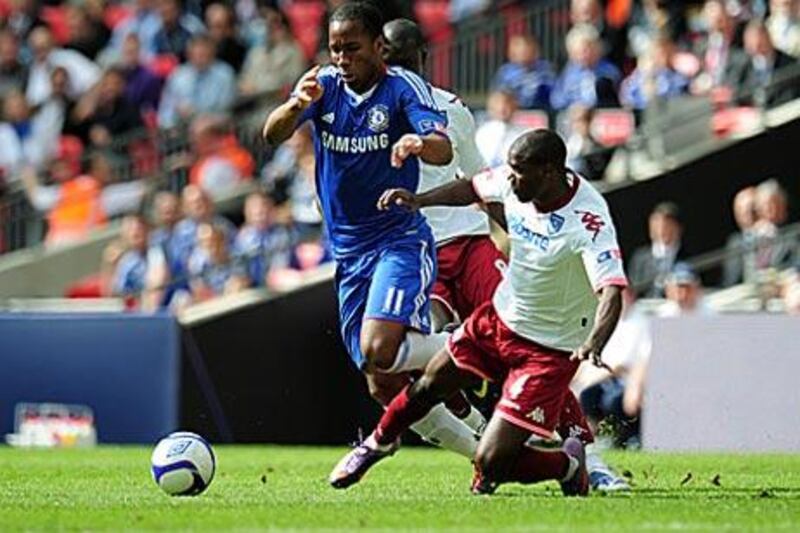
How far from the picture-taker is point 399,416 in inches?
484

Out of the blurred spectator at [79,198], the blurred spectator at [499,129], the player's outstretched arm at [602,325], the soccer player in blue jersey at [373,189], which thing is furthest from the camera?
the blurred spectator at [79,198]

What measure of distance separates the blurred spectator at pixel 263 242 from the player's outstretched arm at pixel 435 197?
9483 mm

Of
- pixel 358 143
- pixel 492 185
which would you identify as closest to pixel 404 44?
pixel 358 143

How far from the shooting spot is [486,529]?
9977 millimetres

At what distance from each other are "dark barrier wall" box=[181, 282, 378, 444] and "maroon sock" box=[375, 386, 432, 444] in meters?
7.93

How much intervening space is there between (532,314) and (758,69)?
405 inches

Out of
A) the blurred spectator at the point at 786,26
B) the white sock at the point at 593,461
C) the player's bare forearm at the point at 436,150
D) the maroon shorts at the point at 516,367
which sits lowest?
the white sock at the point at 593,461

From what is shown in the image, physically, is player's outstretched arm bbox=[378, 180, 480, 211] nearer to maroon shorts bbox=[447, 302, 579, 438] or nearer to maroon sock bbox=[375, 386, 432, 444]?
maroon shorts bbox=[447, 302, 579, 438]

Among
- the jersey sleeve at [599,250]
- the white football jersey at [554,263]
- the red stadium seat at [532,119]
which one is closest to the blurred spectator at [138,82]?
the red stadium seat at [532,119]

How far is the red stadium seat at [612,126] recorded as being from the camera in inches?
872

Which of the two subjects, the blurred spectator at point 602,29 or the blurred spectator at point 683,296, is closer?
the blurred spectator at point 683,296

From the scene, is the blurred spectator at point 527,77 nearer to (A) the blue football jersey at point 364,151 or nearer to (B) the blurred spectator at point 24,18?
(B) the blurred spectator at point 24,18

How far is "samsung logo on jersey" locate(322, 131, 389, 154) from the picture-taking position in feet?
41.7

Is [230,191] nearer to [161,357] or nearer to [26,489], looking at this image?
[161,357]
